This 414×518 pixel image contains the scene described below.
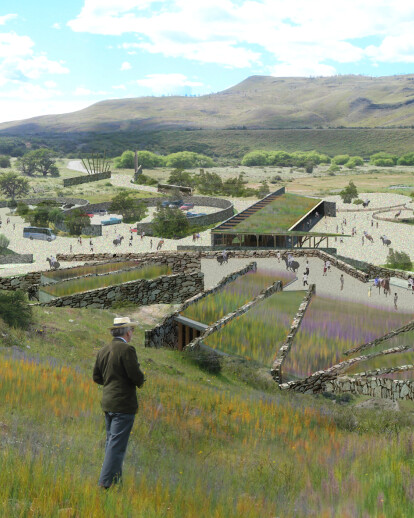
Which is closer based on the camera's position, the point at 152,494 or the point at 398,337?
the point at 152,494

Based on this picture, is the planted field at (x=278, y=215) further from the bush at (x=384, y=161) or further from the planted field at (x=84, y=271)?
the bush at (x=384, y=161)

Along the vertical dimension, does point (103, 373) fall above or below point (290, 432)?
above

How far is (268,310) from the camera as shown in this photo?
20031 millimetres

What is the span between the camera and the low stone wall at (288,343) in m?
14.5

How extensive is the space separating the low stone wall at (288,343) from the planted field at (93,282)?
28.2 feet

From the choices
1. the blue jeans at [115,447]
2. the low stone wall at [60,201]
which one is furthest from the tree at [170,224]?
the blue jeans at [115,447]

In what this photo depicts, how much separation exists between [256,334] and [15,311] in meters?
7.54

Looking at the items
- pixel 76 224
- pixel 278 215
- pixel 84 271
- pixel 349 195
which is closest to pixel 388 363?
pixel 84 271

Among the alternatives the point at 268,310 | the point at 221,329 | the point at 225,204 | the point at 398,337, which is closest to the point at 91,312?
the point at 221,329

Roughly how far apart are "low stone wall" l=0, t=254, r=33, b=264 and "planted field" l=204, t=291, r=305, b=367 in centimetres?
3068

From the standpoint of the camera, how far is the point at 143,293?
24219 mm

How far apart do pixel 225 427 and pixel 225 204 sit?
72.4 meters

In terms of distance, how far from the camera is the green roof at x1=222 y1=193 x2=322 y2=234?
46316 millimetres

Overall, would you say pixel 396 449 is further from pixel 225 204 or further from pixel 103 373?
pixel 225 204
